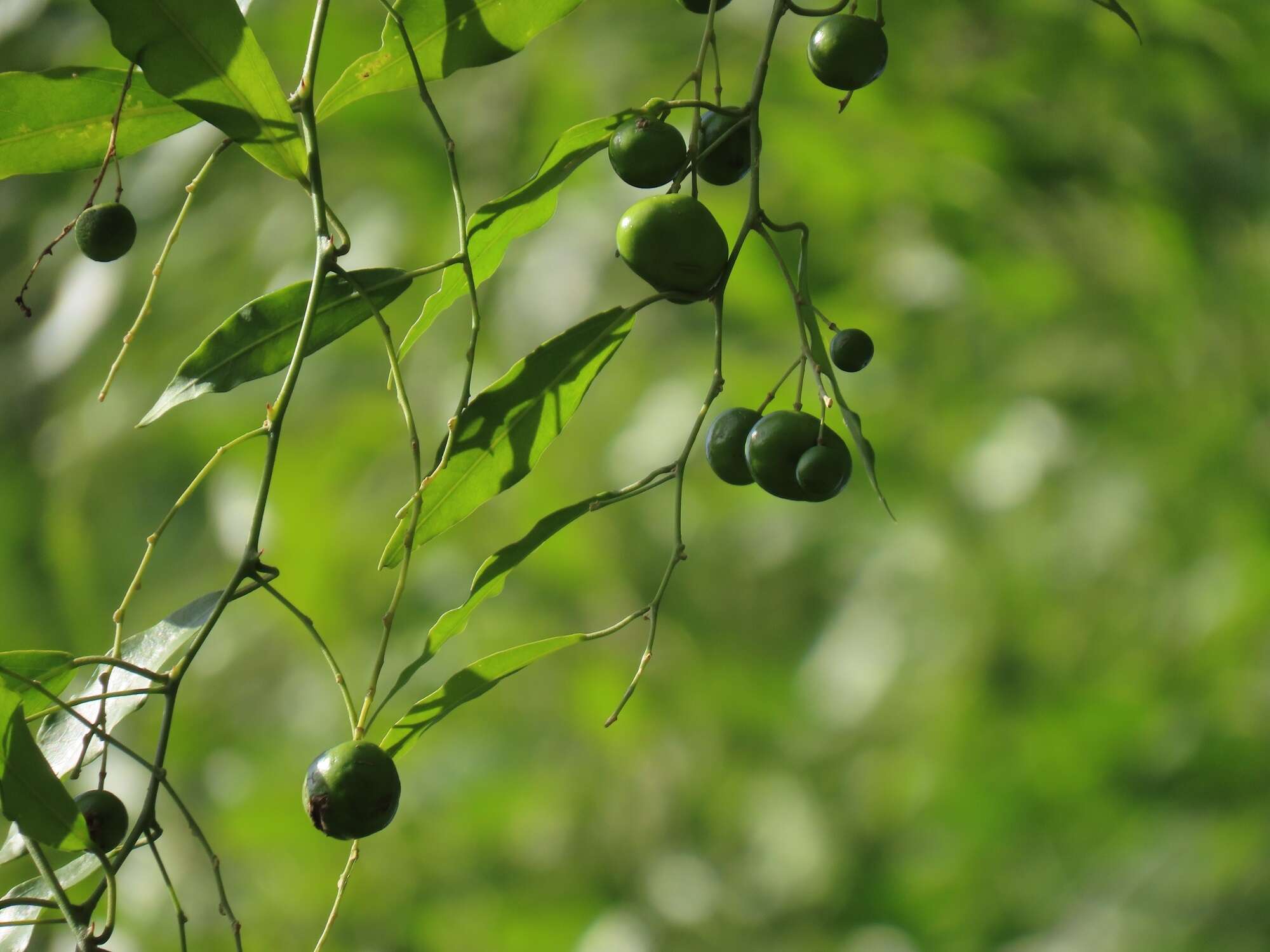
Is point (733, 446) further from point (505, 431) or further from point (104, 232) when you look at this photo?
point (104, 232)

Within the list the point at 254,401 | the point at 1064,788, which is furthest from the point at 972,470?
the point at 254,401

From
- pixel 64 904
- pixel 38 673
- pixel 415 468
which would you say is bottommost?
pixel 64 904

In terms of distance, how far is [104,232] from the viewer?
0.81 metres

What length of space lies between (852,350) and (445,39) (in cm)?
30

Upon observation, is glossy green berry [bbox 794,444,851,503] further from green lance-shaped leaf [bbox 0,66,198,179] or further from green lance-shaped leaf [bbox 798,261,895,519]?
green lance-shaped leaf [bbox 0,66,198,179]

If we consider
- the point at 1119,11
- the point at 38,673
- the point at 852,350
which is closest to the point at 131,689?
the point at 38,673

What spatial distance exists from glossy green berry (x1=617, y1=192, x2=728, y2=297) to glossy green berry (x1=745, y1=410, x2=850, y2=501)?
10 centimetres

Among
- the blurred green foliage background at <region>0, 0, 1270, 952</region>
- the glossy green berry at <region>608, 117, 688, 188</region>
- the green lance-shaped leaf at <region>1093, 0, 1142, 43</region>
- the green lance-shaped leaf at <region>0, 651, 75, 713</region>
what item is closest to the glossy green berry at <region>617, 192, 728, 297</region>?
the glossy green berry at <region>608, 117, 688, 188</region>

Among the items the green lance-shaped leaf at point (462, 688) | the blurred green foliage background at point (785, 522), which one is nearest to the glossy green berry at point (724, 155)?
the green lance-shaped leaf at point (462, 688)

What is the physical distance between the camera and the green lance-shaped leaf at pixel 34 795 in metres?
0.63

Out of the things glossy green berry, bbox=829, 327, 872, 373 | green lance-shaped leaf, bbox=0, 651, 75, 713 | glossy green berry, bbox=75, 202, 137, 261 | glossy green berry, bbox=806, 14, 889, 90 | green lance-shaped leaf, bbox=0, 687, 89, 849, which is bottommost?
green lance-shaped leaf, bbox=0, 687, 89, 849

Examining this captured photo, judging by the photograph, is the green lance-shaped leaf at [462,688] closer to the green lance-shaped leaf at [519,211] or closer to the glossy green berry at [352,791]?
the glossy green berry at [352,791]

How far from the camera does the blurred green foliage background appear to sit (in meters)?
2.26

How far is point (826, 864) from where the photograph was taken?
9.43 feet
